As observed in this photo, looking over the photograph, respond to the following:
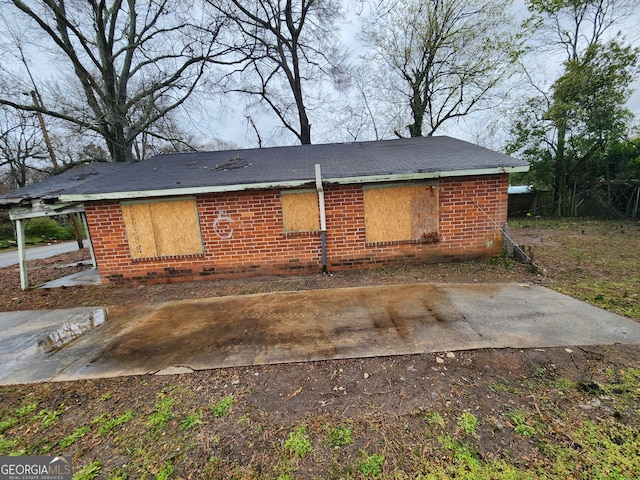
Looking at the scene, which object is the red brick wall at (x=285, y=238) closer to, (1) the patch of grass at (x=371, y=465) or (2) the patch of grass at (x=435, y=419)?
(2) the patch of grass at (x=435, y=419)

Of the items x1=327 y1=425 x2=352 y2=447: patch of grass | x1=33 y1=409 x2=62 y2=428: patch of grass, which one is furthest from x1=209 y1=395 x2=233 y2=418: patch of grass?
x1=33 y1=409 x2=62 y2=428: patch of grass

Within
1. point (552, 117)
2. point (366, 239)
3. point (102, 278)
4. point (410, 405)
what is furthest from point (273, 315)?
point (552, 117)

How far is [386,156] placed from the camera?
670 cm

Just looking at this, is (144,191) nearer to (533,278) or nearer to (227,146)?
(533,278)

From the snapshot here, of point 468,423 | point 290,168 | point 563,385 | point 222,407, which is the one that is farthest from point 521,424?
point 290,168

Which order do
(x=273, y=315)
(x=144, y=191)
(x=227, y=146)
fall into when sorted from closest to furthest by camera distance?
(x=273, y=315)
(x=144, y=191)
(x=227, y=146)

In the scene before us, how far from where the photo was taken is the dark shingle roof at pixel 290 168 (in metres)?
5.22

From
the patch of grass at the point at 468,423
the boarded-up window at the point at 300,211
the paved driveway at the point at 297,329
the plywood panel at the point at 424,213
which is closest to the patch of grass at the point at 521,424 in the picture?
the patch of grass at the point at 468,423

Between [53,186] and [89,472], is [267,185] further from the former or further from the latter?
[53,186]

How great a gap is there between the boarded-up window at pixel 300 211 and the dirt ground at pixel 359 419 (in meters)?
3.45

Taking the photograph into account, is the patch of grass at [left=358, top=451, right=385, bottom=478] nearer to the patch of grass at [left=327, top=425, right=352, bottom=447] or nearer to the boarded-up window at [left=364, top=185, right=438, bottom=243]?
the patch of grass at [left=327, top=425, right=352, bottom=447]

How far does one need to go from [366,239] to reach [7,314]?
6.83m

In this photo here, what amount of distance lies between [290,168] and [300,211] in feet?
4.05

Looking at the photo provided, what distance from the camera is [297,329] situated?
340cm
